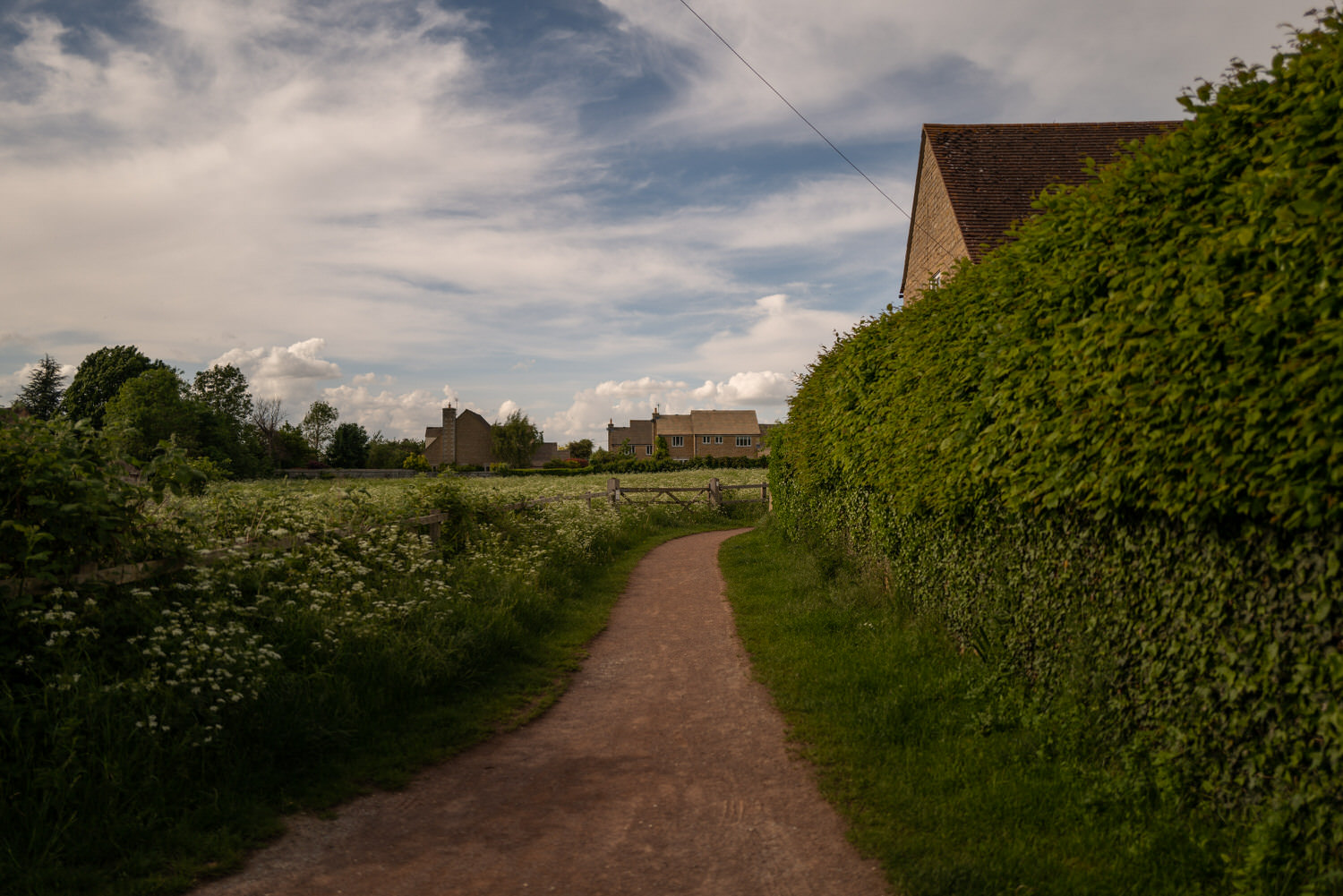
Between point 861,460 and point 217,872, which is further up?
point 861,460

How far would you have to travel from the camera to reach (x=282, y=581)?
7.41 m

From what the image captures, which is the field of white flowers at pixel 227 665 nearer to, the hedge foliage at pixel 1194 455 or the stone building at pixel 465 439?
the hedge foliage at pixel 1194 455

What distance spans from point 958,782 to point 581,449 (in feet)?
331

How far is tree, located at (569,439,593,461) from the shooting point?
10456 cm

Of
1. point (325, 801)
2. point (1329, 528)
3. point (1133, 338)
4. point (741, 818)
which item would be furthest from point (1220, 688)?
point (325, 801)

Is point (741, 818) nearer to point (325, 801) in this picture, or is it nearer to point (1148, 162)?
point (325, 801)

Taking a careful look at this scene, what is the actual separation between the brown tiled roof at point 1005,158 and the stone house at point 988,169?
2cm

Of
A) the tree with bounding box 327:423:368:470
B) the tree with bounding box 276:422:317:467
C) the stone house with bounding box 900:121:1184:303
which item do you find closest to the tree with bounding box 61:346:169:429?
the tree with bounding box 276:422:317:467

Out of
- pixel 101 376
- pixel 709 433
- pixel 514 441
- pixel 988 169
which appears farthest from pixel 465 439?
pixel 988 169

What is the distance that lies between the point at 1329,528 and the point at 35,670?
723 cm

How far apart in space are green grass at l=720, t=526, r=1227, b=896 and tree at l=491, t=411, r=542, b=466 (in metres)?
79.1

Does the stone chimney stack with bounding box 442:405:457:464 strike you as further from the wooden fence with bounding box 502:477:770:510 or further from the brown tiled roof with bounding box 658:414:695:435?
the wooden fence with bounding box 502:477:770:510

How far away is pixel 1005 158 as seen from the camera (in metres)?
19.7

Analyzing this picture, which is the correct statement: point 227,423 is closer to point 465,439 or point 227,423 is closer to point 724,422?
point 465,439
